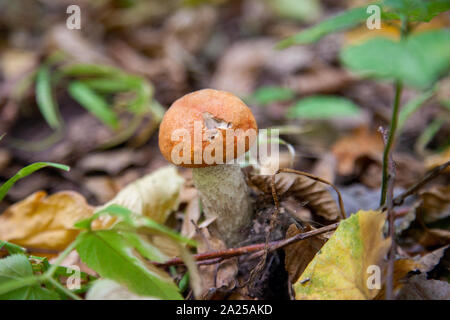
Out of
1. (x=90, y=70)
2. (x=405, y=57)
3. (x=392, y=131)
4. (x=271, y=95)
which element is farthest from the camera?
(x=90, y=70)

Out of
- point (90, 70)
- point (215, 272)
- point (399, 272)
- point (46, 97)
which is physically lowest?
point (215, 272)

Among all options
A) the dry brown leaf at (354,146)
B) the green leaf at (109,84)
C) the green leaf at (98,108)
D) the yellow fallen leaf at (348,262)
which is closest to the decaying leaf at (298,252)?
the yellow fallen leaf at (348,262)

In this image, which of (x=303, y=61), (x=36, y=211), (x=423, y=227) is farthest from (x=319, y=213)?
(x=303, y=61)

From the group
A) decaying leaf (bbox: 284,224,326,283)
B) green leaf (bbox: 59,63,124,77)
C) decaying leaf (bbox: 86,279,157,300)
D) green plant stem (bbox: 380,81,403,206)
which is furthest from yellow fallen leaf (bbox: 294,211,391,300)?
green leaf (bbox: 59,63,124,77)

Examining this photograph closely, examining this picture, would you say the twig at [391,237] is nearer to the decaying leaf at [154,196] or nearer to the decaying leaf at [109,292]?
the decaying leaf at [109,292]

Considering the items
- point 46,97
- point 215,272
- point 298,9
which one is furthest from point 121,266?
point 298,9

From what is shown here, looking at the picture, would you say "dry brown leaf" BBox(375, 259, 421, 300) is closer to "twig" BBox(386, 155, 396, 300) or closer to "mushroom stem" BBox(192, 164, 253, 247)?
"twig" BBox(386, 155, 396, 300)

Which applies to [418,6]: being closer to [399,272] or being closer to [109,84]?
[399,272]
